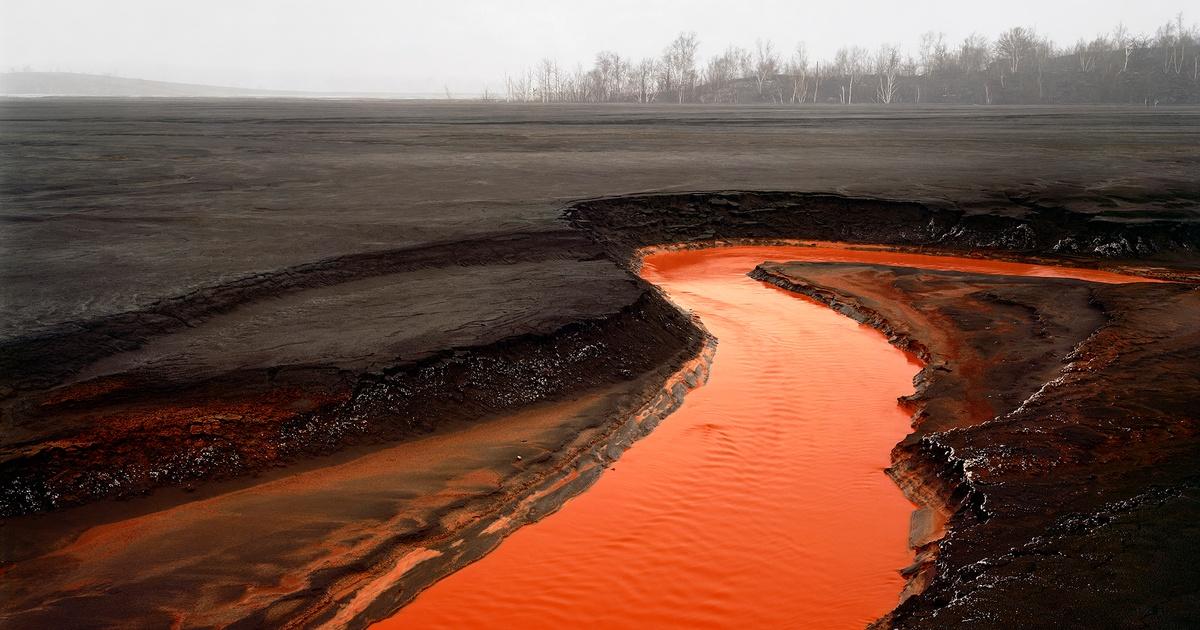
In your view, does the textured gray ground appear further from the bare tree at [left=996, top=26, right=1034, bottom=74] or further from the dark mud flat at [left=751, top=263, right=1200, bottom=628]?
the bare tree at [left=996, top=26, right=1034, bottom=74]

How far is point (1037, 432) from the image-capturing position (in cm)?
568

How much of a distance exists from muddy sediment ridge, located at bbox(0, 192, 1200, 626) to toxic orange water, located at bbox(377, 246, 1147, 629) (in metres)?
0.24

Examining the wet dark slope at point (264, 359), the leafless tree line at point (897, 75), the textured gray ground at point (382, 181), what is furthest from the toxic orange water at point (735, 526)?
the leafless tree line at point (897, 75)

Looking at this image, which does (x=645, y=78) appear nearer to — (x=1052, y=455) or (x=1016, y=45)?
(x=1016, y=45)

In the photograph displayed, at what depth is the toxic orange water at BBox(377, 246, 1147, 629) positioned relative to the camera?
A: 14.2 ft

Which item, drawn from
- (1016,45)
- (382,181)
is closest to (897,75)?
(1016,45)

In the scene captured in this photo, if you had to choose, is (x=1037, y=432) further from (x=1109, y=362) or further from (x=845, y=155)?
(x=845, y=155)

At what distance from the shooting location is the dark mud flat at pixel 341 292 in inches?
195

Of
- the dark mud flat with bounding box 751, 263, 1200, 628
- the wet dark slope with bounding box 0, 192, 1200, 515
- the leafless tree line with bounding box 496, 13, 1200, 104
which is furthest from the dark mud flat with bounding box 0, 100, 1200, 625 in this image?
the leafless tree line with bounding box 496, 13, 1200, 104

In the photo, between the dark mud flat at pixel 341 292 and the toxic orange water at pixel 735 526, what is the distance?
427 mm

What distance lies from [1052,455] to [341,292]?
6356 mm

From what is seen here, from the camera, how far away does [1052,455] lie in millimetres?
5348

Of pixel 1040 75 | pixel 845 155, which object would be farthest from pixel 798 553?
pixel 1040 75

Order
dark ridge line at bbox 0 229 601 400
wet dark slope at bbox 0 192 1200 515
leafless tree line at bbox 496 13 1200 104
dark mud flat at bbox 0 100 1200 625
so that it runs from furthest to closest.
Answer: leafless tree line at bbox 496 13 1200 104
dark ridge line at bbox 0 229 601 400
wet dark slope at bbox 0 192 1200 515
dark mud flat at bbox 0 100 1200 625
